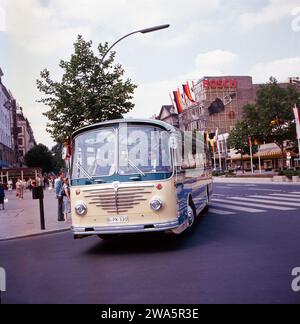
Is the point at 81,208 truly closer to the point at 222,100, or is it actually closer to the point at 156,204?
the point at 156,204

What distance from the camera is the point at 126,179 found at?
8.12m

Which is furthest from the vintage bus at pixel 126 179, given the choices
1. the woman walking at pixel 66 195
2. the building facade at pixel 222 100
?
A: the building facade at pixel 222 100

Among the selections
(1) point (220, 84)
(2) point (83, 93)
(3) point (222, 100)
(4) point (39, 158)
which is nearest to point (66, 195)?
(2) point (83, 93)

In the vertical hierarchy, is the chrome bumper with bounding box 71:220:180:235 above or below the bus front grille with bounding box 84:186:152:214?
below

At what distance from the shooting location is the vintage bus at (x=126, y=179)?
26.2 feet

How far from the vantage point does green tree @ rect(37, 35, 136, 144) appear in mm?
16766

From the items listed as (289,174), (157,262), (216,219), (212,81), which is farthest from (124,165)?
(212,81)

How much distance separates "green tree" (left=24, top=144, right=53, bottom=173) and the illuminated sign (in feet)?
116

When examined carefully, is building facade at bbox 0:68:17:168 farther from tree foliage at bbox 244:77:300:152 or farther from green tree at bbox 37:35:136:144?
green tree at bbox 37:35:136:144

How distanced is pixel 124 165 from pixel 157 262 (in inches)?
82.4

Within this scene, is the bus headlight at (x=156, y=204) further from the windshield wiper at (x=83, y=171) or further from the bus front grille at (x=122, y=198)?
the windshield wiper at (x=83, y=171)

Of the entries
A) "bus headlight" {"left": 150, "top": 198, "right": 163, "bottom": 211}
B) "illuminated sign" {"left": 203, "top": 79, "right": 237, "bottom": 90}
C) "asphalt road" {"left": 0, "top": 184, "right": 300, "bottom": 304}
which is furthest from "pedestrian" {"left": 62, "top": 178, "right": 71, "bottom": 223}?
"illuminated sign" {"left": 203, "top": 79, "right": 237, "bottom": 90}

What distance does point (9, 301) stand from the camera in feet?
17.6
